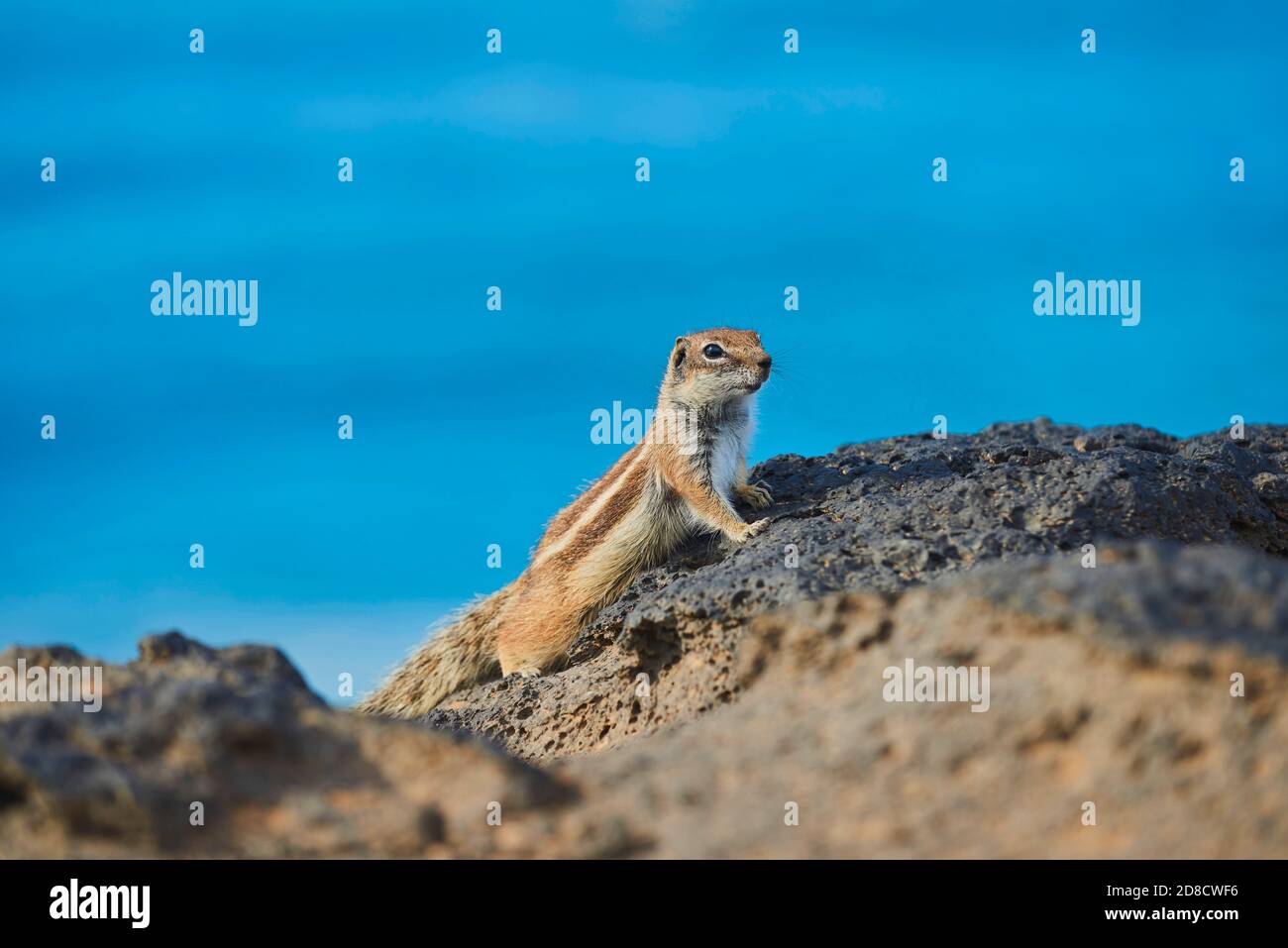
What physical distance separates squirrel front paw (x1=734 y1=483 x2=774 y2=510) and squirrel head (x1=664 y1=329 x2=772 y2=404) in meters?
0.82

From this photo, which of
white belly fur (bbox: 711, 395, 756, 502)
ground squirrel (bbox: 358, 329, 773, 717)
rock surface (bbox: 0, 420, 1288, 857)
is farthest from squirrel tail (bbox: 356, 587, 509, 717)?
rock surface (bbox: 0, 420, 1288, 857)

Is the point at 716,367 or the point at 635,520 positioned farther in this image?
the point at 716,367

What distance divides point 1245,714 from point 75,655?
479 cm

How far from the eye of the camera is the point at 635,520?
10930 millimetres

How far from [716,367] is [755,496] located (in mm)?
1169

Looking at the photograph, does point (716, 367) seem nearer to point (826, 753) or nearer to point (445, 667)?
point (445, 667)

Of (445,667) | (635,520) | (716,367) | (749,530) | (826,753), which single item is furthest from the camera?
(445,667)

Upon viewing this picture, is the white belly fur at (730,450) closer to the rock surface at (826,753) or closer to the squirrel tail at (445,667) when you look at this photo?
the squirrel tail at (445,667)

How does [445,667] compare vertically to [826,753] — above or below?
above

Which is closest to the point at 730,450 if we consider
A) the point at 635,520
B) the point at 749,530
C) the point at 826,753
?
the point at 635,520

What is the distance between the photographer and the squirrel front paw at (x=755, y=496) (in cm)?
1052

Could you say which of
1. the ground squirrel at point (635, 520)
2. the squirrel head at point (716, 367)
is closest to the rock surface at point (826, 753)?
the ground squirrel at point (635, 520)

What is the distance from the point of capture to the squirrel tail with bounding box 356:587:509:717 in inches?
461
